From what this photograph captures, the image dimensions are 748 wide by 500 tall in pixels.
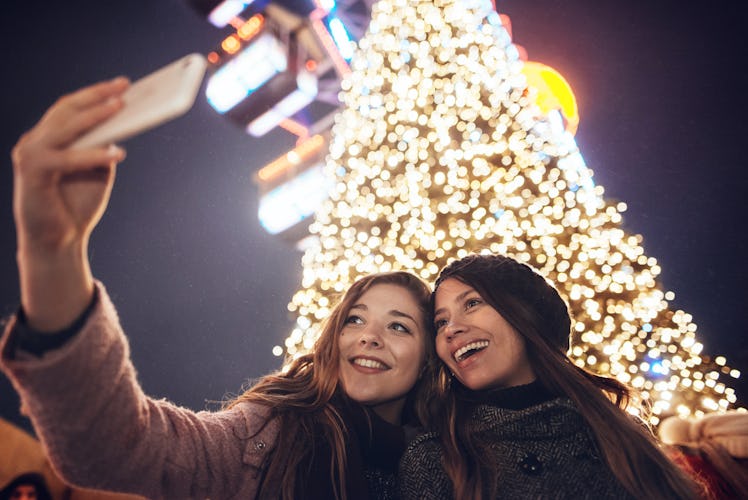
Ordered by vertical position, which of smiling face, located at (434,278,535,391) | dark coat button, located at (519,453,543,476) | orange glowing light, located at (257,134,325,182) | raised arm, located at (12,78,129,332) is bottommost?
dark coat button, located at (519,453,543,476)

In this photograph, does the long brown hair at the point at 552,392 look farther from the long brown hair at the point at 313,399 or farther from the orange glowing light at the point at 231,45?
the orange glowing light at the point at 231,45

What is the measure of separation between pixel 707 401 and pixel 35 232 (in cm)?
836

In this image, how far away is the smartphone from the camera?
825 millimetres

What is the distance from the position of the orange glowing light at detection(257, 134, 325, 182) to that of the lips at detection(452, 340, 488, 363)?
1378 centimetres

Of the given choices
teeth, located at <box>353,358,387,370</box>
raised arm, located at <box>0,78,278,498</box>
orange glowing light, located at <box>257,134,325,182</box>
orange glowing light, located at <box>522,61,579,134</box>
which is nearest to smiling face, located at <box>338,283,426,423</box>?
teeth, located at <box>353,358,387,370</box>

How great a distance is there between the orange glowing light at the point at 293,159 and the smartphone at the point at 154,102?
14.7m

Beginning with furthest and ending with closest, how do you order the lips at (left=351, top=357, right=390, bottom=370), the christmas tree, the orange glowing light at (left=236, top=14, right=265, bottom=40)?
1. the orange glowing light at (left=236, top=14, right=265, bottom=40)
2. the christmas tree
3. the lips at (left=351, top=357, right=390, bottom=370)

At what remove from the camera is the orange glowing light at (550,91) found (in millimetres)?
9609

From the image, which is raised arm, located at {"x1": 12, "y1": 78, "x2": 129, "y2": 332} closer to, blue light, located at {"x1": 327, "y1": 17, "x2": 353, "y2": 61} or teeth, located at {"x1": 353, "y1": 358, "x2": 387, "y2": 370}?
teeth, located at {"x1": 353, "y1": 358, "x2": 387, "y2": 370}

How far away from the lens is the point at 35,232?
0.98 m

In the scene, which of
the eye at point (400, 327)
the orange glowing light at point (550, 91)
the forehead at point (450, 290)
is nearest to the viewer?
the forehead at point (450, 290)

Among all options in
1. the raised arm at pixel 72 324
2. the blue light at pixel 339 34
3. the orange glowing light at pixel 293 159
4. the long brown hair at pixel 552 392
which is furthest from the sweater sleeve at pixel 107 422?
the blue light at pixel 339 34

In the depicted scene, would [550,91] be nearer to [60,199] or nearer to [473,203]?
[473,203]

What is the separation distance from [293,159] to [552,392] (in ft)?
47.5
